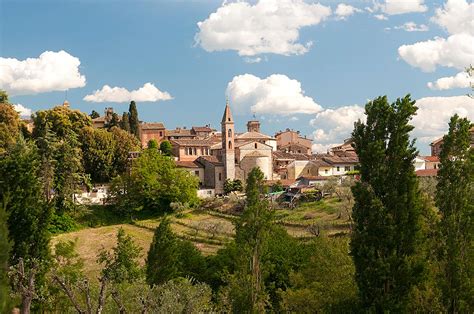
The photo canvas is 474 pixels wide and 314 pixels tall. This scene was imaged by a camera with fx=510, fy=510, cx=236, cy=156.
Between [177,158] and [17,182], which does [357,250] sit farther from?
[177,158]

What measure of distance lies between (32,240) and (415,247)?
44.0 ft

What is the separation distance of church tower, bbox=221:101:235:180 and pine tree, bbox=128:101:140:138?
16629 millimetres

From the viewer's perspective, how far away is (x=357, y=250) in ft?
58.1

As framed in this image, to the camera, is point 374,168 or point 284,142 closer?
point 374,168

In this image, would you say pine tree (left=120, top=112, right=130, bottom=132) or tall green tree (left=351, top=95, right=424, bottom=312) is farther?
pine tree (left=120, top=112, right=130, bottom=132)

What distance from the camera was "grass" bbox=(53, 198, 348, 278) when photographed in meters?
42.3

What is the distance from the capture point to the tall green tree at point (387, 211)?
56.3 feet

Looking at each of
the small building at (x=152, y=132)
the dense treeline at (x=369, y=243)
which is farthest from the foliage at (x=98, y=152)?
the dense treeline at (x=369, y=243)

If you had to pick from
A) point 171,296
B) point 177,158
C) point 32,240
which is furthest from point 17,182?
point 177,158

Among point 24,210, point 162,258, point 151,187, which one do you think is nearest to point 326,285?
point 162,258

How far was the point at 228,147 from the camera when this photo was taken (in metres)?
68.2

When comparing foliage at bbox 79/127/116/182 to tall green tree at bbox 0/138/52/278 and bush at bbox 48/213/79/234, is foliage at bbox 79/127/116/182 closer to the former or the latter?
bush at bbox 48/213/79/234

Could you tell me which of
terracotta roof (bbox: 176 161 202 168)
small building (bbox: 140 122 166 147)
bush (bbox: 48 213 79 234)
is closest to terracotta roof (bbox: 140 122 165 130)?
small building (bbox: 140 122 166 147)

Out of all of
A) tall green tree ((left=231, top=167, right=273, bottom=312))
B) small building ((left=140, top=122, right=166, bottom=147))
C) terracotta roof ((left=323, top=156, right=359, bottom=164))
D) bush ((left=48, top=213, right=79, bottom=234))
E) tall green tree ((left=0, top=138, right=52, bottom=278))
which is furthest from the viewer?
small building ((left=140, top=122, right=166, bottom=147))
